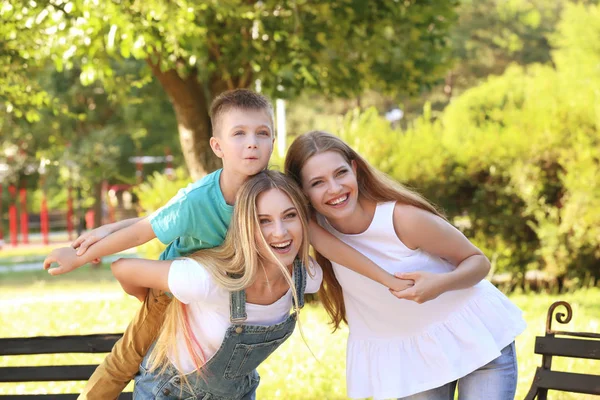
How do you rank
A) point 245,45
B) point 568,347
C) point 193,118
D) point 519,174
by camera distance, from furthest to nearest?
point 519,174 < point 193,118 < point 245,45 < point 568,347

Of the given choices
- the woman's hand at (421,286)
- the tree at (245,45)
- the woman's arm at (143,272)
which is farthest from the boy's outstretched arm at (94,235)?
the tree at (245,45)

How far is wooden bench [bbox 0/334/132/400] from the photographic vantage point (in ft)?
12.5

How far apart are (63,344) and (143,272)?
4.47ft

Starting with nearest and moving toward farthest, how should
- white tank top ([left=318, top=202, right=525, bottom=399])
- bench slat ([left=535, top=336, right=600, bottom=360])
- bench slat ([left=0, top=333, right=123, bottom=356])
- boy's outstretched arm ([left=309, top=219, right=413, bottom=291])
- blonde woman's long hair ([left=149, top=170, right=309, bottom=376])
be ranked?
1. blonde woman's long hair ([left=149, top=170, right=309, bottom=376])
2. boy's outstretched arm ([left=309, top=219, right=413, bottom=291])
3. white tank top ([left=318, top=202, right=525, bottom=399])
4. bench slat ([left=535, top=336, right=600, bottom=360])
5. bench slat ([left=0, top=333, right=123, bottom=356])

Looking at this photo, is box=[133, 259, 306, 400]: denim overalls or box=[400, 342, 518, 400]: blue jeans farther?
box=[400, 342, 518, 400]: blue jeans

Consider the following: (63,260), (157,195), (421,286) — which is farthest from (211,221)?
(157,195)

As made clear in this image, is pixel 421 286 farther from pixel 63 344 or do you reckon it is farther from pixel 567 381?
pixel 63 344

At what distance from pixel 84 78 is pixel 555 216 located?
6.29m

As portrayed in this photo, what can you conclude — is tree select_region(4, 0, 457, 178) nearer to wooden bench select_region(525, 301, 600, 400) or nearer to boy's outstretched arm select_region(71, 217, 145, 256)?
boy's outstretched arm select_region(71, 217, 145, 256)

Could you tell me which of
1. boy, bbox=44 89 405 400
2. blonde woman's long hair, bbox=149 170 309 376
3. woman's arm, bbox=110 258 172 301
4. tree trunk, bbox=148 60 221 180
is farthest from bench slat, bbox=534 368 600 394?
tree trunk, bbox=148 60 221 180

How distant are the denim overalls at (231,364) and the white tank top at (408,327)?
0.33 meters

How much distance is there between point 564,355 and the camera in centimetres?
344

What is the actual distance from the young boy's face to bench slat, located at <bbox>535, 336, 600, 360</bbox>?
60.9 inches

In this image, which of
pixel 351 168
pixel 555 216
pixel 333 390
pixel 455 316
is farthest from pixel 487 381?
pixel 555 216
